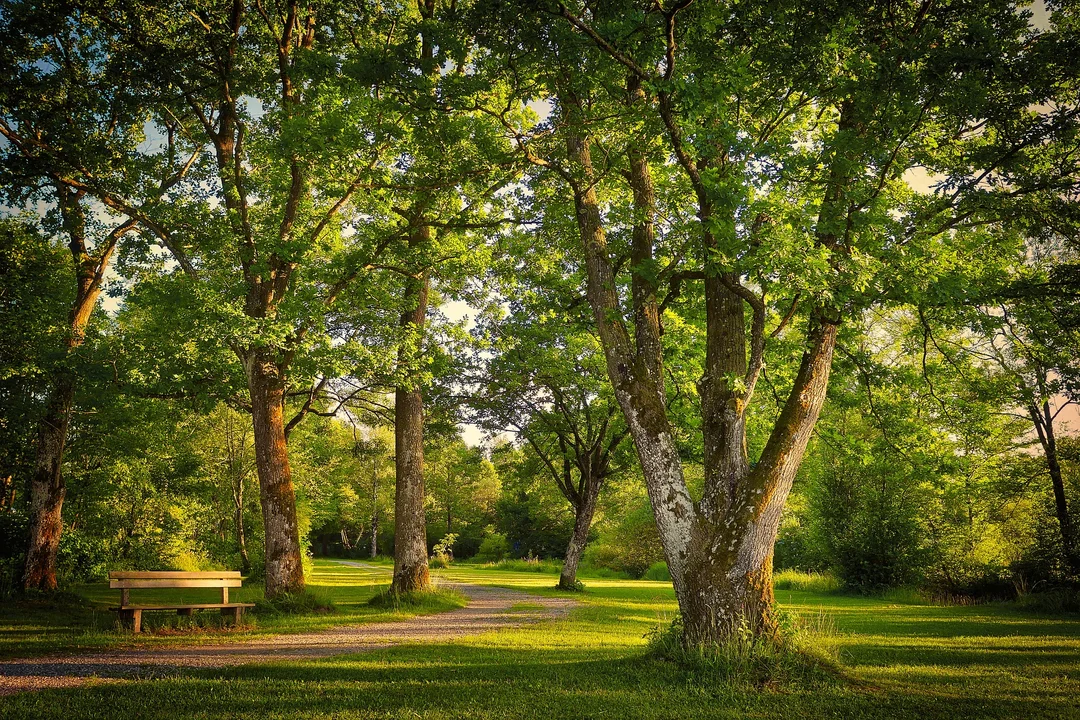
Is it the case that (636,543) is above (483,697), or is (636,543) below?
below

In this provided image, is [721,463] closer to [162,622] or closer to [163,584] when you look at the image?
[163,584]

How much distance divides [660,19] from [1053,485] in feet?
63.0

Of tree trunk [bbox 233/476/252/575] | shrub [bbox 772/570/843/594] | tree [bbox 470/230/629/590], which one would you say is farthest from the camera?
tree trunk [bbox 233/476/252/575]

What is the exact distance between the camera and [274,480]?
43.3ft

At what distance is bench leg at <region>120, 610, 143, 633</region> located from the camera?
9.66 metres

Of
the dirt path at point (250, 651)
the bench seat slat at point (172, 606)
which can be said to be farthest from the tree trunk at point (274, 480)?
the dirt path at point (250, 651)

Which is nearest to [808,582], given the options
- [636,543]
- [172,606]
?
[636,543]

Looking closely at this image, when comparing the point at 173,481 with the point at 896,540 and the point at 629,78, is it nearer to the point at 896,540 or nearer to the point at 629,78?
the point at 629,78

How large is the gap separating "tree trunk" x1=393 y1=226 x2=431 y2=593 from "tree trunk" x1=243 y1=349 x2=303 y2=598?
2.50 meters

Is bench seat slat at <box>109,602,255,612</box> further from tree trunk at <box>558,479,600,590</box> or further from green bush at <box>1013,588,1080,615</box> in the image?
Result: green bush at <box>1013,588,1080,615</box>

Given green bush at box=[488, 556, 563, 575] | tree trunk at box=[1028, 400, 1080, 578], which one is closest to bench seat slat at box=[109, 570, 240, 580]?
tree trunk at box=[1028, 400, 1080, 578]

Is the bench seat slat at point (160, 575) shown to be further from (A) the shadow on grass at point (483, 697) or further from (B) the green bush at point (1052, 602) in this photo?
(B) the green bush at point (1052, 602)

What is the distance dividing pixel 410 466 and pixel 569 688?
9.95 meters

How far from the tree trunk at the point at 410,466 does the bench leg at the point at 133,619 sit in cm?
541
